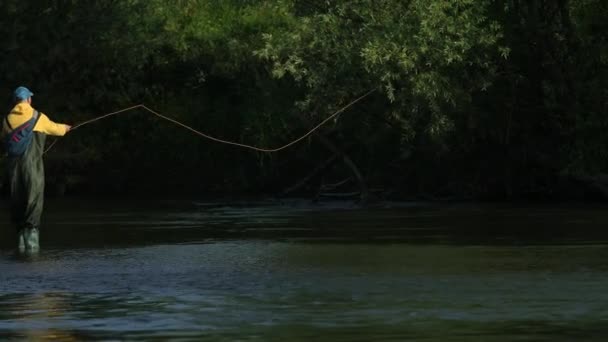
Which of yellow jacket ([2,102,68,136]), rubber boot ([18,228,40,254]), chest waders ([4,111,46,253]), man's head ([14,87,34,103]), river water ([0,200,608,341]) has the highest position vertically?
man's head ([14,87,34,103])

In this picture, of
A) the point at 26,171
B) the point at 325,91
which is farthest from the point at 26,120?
the point at 325,91

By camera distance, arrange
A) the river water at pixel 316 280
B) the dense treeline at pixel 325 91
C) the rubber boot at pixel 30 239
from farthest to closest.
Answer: the dense treeline at pixel 325 91, the rubber boot at pixel 30 239, the river water at pixel 316 280

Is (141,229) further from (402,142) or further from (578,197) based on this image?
(578,197)

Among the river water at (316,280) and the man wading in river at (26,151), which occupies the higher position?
the man wading in river at (26,151)

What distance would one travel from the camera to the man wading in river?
69.6 ft

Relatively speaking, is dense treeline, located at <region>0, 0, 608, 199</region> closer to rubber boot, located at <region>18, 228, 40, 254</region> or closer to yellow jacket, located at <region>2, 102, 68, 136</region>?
rubber boot, located at <region>18, 228, 40, 254</region>

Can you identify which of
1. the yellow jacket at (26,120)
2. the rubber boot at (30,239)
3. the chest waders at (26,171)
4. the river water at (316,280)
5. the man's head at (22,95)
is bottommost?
the river water at (316,280)

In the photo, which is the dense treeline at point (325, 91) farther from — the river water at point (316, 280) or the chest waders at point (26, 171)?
the chest waders at point (26, 171)

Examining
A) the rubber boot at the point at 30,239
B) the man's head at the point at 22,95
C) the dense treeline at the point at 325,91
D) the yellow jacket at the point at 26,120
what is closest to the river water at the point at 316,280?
the rubber boot at the point at 30,239

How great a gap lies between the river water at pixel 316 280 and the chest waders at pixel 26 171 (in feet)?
1.93

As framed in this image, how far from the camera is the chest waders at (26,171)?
2125 cm

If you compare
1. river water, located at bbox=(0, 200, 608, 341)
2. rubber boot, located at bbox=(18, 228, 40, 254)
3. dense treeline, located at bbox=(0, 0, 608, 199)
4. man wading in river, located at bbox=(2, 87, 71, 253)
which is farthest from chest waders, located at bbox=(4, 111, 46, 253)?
dense treeline, located at bbox=(0, 0, 608, 199)

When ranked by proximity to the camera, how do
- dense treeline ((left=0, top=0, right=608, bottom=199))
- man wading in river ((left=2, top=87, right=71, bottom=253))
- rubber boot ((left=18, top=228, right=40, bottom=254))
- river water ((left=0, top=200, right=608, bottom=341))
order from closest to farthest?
river water ((left=0, top=200, right=608, bottom=341))
man wading in river ((left=2, top=87, right=71, bottom=253))
rubber boot ((left=18, top=228, right=40, bottom=254))
dense treeline ((left=0, top=0, right=608, bottom=199))

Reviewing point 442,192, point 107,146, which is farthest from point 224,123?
point 442,192
